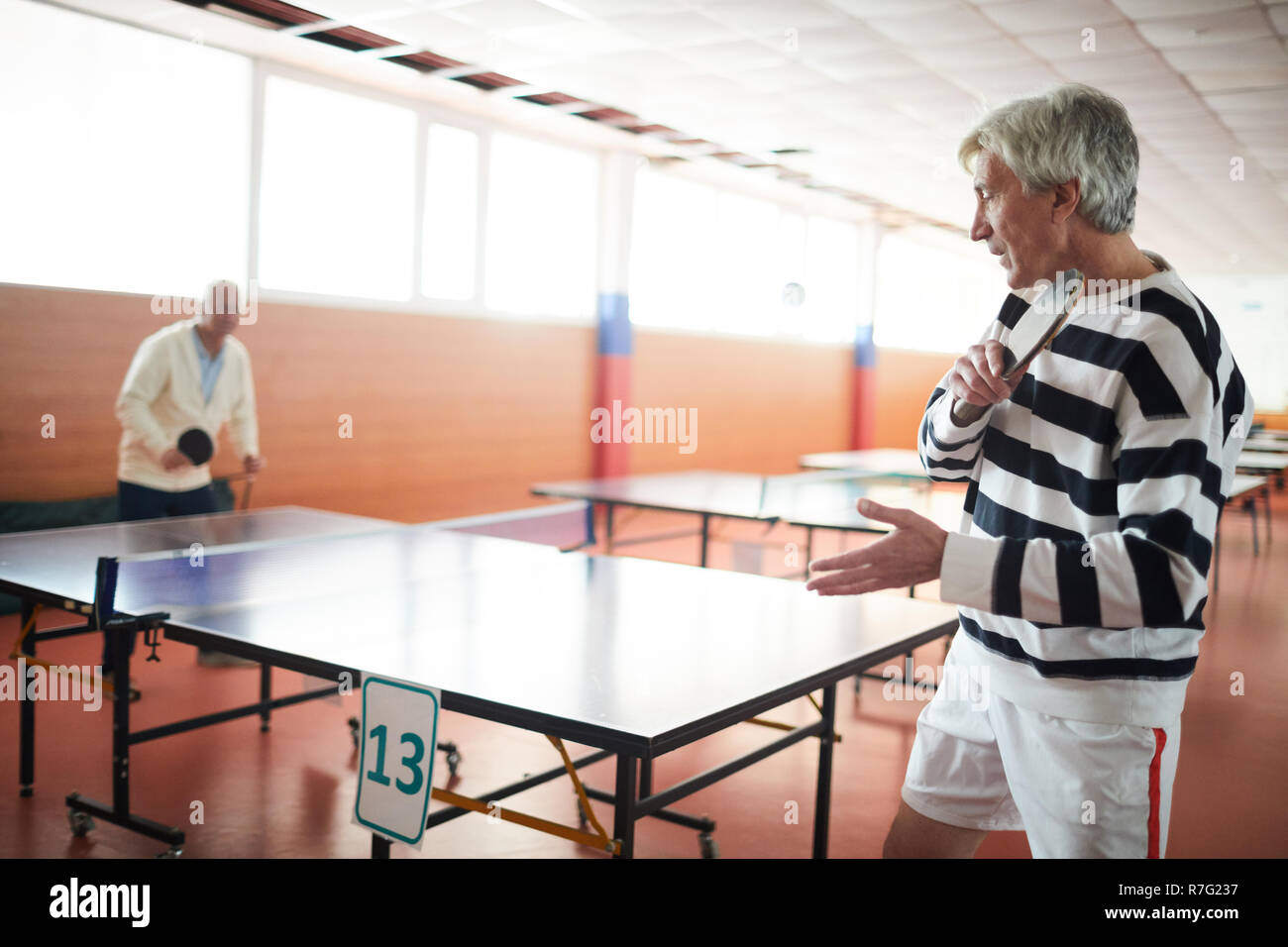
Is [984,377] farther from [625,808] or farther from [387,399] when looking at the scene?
[387,399]

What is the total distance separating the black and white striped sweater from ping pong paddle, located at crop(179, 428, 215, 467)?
130 inches

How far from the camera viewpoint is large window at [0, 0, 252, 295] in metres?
5.39

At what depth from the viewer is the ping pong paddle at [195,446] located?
409 cm

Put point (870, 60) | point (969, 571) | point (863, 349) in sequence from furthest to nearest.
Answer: point (863, 349)
point (870, 60)
point (969, 571)

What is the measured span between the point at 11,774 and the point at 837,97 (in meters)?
5.82

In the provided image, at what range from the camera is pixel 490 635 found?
2279 mm

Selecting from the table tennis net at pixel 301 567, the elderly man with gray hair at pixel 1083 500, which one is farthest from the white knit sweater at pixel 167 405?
the elderly man with gray hair at pixel 1083 500

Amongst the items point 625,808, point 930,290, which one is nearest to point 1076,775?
point 625,808

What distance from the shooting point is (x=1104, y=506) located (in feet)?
4.40

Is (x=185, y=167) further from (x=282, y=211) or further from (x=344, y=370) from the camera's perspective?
(x=344, y=370)

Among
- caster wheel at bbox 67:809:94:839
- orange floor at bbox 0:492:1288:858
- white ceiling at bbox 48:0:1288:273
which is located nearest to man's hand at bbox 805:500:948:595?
orange floor at bbox 0:492:1288:858

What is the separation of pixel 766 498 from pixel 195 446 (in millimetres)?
2450

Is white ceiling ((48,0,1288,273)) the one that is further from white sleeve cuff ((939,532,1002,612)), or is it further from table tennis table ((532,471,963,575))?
white sleeve cuff ((939,532,1002,612))

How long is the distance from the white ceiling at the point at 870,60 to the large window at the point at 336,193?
59 centimetres
